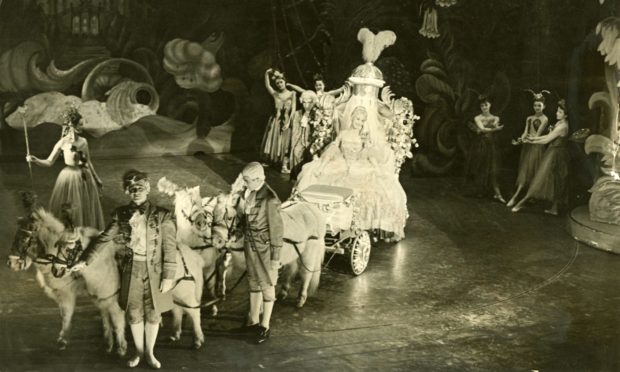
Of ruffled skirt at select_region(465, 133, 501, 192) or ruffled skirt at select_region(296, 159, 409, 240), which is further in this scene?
ruffled skirt at select_region(465, 133, 501, 192)

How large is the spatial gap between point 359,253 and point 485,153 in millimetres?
3678

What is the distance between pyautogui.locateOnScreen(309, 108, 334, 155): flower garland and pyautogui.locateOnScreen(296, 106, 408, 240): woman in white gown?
17 cm

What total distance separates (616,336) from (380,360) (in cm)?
235

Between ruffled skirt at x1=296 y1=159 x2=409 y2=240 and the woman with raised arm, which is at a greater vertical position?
the woman with raised arm

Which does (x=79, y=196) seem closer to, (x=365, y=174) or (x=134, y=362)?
(x=134, y=362)

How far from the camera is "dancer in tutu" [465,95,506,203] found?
37.9ft

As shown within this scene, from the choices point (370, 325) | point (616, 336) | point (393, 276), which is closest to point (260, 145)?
point (393, 276)

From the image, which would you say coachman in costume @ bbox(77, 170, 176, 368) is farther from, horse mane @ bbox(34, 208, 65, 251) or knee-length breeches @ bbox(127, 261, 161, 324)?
horse mane @ bbox(34, 208, 65, 251)

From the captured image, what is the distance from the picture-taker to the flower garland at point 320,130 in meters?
9.95

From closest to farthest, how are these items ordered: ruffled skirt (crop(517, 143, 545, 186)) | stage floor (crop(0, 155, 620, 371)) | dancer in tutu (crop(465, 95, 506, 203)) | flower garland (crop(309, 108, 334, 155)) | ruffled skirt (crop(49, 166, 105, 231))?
stage floor (crop(0, 155, 620, 371))
ruffled skirt (crop(49, 166, 105, 231))
flower garland (crop(309, 108, 334, 155))
ruffled skirt (crop(517, 143, 545, 186))
dancer in tutu (crop(465, 95, 506, 203))

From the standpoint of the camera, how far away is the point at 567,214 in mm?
10750

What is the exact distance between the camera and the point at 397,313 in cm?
798

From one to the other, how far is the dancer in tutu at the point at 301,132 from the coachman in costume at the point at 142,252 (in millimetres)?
3678

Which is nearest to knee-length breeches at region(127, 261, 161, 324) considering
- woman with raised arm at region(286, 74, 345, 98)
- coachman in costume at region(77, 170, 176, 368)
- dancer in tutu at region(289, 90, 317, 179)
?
coachman in costume at region(77, 170, 176, 368)
